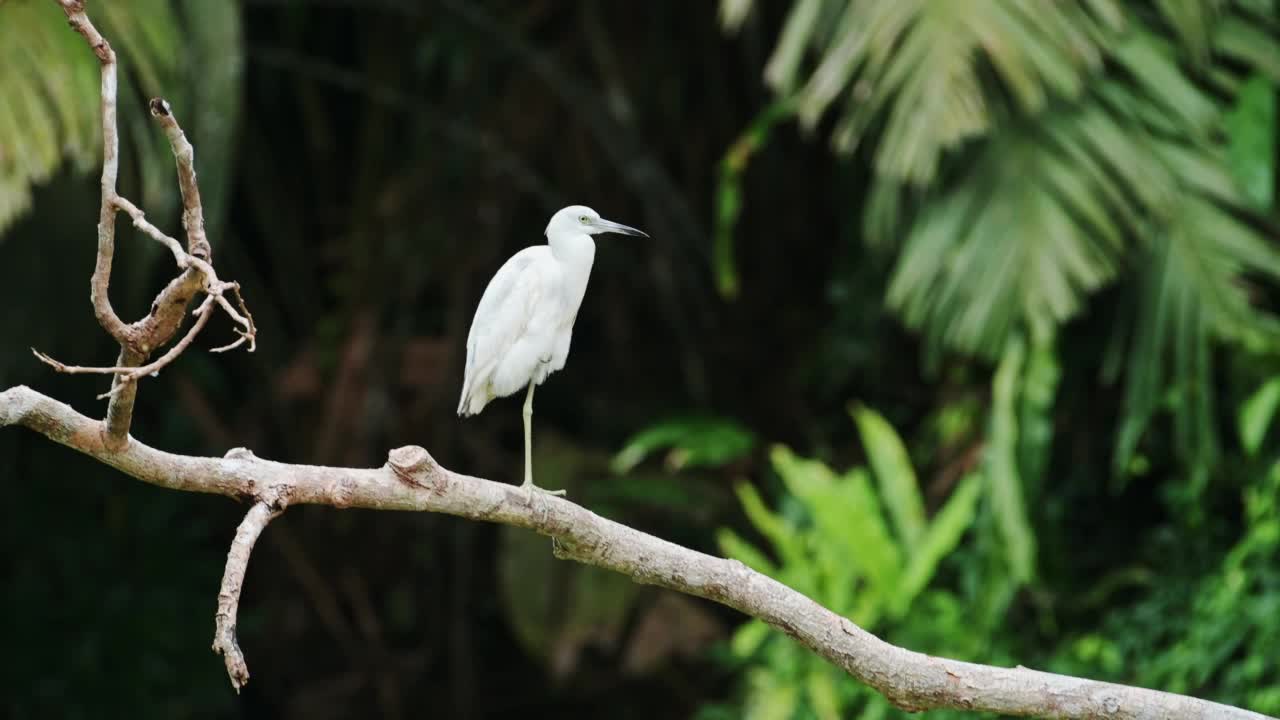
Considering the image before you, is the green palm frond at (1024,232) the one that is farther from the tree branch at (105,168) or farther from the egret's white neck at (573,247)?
the tree branch at (105,168)

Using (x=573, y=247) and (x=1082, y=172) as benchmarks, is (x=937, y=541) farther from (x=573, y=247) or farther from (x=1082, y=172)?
(x=573, y=247)

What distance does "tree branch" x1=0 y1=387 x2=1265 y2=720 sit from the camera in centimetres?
130

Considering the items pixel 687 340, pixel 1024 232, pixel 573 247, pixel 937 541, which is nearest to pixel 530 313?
pixel 573 247

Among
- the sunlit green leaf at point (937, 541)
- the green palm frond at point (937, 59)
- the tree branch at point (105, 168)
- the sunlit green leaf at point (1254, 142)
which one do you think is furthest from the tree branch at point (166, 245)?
the sunlit green leaf at point (1254, 142)

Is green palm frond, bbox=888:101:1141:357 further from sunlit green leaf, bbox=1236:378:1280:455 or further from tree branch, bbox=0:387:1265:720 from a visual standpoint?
tree branch, bbox=0:387:1265:720

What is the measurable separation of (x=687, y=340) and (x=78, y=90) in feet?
6.50

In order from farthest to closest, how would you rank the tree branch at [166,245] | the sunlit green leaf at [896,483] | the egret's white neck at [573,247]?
1. the sunlit green leaf at [896,483]
2. the egret's white neck at [573,247]
3. the tree branch at [166,245]

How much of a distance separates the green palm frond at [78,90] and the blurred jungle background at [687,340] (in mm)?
10

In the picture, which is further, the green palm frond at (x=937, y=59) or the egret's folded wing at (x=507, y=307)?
the green palm frond at (x=937, y=59)

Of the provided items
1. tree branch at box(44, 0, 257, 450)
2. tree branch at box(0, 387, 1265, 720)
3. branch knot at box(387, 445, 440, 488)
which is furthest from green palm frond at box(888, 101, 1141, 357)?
tree branch at box(44, 0, 257, 450)

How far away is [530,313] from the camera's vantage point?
1.55 m

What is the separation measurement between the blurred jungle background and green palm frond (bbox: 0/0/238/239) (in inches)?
0.4

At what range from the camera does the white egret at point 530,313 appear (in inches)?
56.7

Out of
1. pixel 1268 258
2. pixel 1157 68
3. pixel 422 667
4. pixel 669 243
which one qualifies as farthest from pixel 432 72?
pixel 1268 258
